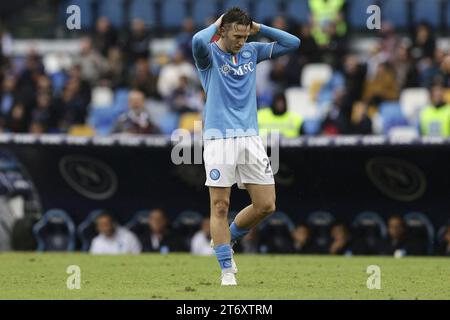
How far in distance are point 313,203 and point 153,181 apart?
213 cm

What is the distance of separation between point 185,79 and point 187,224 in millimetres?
4012

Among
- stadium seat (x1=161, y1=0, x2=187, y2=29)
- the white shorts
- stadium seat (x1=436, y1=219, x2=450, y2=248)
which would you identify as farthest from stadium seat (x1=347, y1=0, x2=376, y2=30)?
the white shorts

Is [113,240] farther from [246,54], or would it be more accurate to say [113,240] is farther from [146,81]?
[246,54]

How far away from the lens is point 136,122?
16094mm

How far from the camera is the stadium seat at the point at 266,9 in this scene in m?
21.7

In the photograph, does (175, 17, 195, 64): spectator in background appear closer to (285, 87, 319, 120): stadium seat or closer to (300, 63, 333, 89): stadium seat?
(300, 63, 333, 89): stadium seat

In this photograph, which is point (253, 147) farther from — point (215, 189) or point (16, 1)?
point (16, 1)

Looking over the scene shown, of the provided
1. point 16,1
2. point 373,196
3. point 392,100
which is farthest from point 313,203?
point 16,1

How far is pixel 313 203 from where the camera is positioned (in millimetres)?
14875

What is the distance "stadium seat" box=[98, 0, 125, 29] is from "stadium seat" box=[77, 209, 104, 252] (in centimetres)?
791

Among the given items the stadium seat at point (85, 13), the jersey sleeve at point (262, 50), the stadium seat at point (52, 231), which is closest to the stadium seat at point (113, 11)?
the stadium seat at point (85, 13)

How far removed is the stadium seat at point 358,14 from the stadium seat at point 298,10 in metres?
0.78

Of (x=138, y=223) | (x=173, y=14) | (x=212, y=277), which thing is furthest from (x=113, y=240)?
(x=173, y=14)

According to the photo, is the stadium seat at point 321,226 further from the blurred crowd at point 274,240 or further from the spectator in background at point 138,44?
the spectator in background at point 138,44
